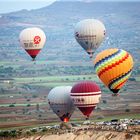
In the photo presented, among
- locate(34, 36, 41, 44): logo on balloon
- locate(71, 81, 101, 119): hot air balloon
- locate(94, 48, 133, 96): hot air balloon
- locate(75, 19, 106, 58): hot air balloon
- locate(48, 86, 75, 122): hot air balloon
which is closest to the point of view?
locate(94, 48, 133, 96): hot air balloon

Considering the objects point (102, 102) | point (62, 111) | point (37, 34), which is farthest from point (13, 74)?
point (62, 111)

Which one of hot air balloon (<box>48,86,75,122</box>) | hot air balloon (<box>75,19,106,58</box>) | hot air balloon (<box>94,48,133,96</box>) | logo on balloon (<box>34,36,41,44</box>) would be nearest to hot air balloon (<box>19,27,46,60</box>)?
logo on balloon (<box>34,36,41,44</box>)

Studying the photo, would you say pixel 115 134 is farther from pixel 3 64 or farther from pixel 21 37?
pixel 3 64

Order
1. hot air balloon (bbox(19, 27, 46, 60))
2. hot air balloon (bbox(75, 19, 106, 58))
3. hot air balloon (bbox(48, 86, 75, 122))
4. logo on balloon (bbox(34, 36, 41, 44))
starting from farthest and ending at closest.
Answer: logo on balloon (bbox(34, 36, 41, 44)), hot air balloon (bbox(19, 27, 46, 60)), hot air balloon (bbox(75, 19, 106, 58)), hot air balloon (bbox(48, 86, 75, 122))

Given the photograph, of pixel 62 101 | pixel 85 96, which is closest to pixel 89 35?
pixel 62 101

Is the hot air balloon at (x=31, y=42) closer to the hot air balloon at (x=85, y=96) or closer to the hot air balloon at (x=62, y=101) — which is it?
the hot air balloon at (x=62, y=101)

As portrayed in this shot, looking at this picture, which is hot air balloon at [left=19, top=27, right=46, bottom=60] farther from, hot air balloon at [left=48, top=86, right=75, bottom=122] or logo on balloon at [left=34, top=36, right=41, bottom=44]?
hot air balloon at [left=48, top=86, right=75, bottom=122]

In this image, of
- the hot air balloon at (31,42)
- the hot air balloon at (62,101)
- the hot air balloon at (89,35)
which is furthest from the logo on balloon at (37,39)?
the hot air balloon at (62,101)
